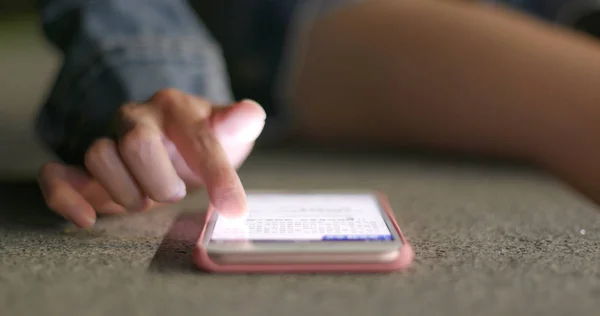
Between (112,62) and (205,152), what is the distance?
198 mm

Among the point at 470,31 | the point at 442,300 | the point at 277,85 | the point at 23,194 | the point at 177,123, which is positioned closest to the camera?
the point at 442,300

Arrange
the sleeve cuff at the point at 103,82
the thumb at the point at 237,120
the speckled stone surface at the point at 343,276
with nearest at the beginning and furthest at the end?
the speckled stone surface at the point at 343,276 < the thumb at the point at 237,120 < the sleeve cuff at the point at 103,82

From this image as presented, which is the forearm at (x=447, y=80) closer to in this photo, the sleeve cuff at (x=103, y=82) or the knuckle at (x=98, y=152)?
the sleeve cuff at (x=103, y=82)

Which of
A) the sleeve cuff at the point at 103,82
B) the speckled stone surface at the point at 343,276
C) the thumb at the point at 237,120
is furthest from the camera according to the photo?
the sleeve cuff at the point at 103,82

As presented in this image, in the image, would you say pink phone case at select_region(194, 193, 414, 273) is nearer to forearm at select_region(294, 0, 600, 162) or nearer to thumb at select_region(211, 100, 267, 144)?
thumb at select_region(211, 100, 267, 144)

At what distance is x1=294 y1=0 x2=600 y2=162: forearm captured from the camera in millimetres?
568

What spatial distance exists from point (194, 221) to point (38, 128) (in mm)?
238

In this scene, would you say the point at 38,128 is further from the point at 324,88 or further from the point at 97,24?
the point at 324,88

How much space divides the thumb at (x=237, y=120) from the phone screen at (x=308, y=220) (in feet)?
0.18

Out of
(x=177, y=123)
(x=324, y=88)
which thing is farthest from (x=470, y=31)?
(x=177, y=123)

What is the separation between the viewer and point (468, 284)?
0.96ft

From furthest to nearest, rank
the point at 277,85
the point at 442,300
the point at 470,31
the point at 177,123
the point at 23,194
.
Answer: the point at 277,85
the point at 470,31
the point at 23,194
the point at 177,123
the point at 442,300

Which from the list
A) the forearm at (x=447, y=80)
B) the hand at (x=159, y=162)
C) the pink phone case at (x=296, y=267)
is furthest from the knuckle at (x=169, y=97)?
the forearm at (x=447, y=80)

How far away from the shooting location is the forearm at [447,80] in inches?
22.4
